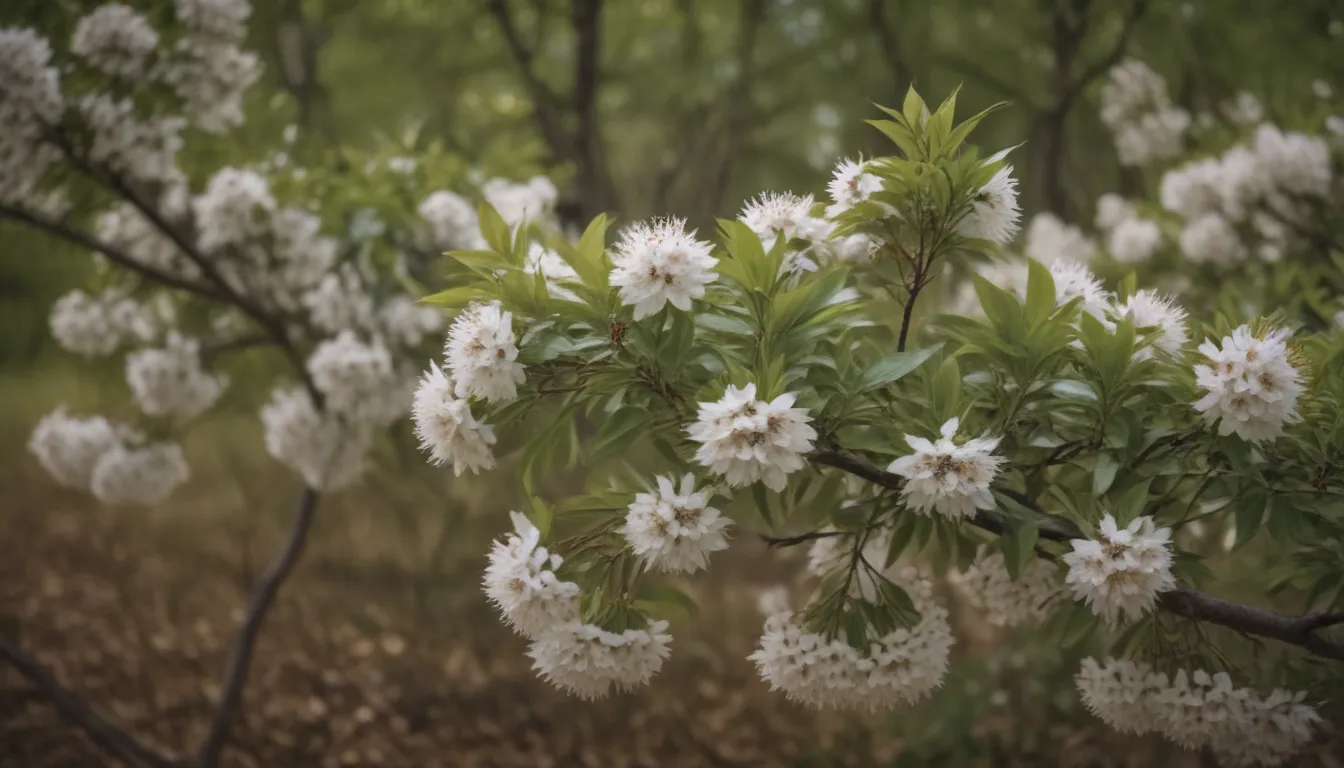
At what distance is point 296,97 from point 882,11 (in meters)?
2.80

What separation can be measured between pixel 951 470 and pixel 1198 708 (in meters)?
0.69

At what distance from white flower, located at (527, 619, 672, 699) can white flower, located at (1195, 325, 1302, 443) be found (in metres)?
0.81

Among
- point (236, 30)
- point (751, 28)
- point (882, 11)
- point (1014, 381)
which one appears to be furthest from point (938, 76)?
point (1014, 381)

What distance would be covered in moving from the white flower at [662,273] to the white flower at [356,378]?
1.51 metres

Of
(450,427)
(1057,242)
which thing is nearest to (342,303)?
(450,427)

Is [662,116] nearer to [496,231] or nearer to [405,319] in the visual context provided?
[405,319]

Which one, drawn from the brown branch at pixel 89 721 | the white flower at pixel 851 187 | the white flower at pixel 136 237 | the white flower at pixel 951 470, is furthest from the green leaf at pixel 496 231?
the brown branch at pixel 89 721

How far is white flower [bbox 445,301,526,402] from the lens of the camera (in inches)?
50.7

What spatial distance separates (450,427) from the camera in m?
1.34

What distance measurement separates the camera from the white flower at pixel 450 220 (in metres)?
2.80

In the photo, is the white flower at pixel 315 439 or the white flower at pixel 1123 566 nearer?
the white flower at pixel 1123 566

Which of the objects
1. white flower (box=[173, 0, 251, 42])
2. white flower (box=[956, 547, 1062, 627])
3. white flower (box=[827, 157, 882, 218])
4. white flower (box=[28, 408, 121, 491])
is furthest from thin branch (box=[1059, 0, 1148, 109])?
white flower (box=[28, 408, 121, 491])

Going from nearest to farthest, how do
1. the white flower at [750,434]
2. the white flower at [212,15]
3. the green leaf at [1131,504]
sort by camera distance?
the white flower at [750,434] < the green leaf at [1131,504] < the white flower at [212,15]

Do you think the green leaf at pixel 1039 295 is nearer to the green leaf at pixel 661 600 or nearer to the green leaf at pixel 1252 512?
the green leaf at pixel 1252 512
